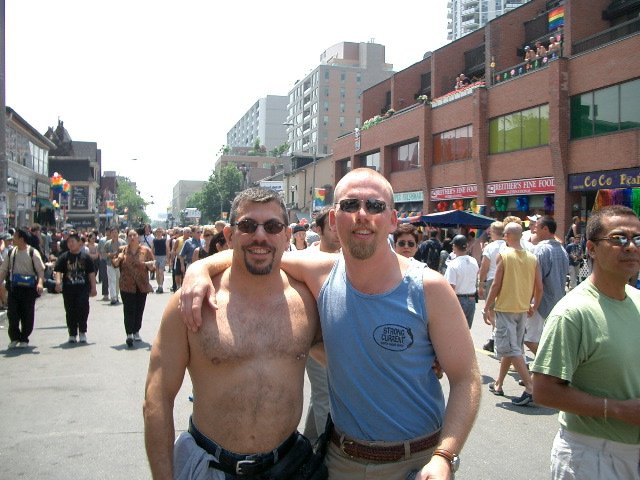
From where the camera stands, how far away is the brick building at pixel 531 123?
2308 centimetres

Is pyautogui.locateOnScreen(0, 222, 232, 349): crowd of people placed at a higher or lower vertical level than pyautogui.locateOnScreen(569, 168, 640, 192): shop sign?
lower

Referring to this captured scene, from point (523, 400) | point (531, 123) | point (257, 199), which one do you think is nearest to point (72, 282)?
point (523, 400)

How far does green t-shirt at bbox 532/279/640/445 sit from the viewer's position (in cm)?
275

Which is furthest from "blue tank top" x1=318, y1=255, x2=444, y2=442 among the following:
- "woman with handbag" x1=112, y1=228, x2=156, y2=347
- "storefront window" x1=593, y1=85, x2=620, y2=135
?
"storefront window" x1=593, y1=85, x2=620, y2=135

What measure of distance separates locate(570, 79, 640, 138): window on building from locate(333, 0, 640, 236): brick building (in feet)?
0.13

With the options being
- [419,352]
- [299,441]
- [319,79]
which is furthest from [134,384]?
[319,79]

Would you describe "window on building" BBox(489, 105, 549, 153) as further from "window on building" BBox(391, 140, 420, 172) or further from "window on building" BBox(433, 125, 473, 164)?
"window on building" BBox(391, 140, 420, 172)

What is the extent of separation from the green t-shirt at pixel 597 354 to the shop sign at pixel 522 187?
2458 centimetres

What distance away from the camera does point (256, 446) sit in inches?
103

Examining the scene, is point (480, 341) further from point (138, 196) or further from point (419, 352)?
point (138, 196)

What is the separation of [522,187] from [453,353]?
27.1 m

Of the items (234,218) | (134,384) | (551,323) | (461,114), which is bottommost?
(134,384)

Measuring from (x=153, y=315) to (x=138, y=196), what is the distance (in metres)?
123

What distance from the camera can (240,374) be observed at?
263 cm
